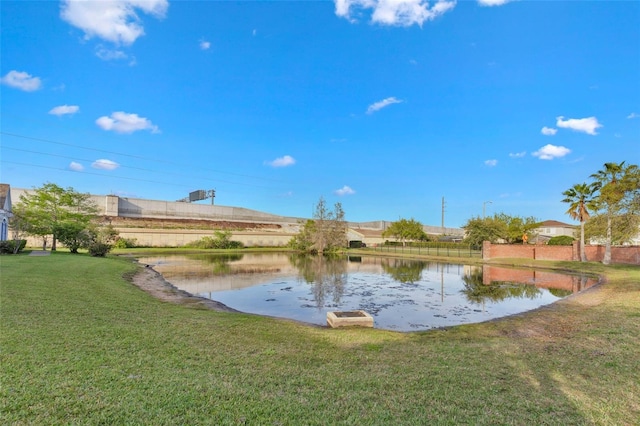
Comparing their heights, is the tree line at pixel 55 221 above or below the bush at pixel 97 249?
above

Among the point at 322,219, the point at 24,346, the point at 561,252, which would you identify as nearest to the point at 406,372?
the point at 24,346

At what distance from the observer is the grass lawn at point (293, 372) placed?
3.18 metres

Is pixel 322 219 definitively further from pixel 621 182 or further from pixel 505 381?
pixel 505 381

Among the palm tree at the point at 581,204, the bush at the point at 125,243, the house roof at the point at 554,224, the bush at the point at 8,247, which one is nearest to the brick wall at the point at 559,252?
the palm tree at the point at 581,204

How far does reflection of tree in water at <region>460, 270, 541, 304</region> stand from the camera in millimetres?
13406

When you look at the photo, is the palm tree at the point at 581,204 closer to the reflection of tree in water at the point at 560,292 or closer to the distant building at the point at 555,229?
the reflection of tree in water at the point at 560,292

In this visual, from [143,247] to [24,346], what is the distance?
44724mm

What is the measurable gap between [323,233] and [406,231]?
74.7ft

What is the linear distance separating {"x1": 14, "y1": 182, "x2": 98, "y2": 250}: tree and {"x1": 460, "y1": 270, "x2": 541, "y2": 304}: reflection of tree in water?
28.1 metres

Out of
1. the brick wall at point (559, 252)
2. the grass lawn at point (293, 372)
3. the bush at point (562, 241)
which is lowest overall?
the grass lawn at point (293, 372)

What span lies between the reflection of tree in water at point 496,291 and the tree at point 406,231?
1764 inches

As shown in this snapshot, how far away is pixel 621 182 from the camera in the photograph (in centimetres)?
1773

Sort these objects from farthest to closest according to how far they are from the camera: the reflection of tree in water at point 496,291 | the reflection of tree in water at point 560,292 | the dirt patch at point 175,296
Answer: the reflection of tree in water at point 560,292
the reflection of tree in water at point 496,291
the dirt patch at point 175,296

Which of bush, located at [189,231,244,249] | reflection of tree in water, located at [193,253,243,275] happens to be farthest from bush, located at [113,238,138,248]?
reflection of tree in water, located at [193,253,243,275]
